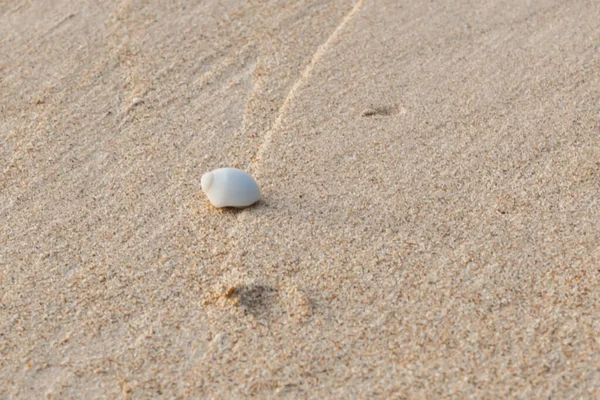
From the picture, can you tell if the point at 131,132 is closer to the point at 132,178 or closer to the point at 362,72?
the point at 132,178

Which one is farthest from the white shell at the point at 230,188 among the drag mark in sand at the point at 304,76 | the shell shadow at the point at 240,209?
the drag mark in sand at the point at 304,76

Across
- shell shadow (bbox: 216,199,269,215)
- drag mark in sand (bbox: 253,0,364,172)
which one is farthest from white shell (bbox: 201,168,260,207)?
drag mark in sand (bbox: 253,0,364,172)

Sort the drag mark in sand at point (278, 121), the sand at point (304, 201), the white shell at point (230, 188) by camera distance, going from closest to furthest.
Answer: the sand at point (304, 201) < the drag mark in sand at point (278, 121) < the white shell at point (230, 188)

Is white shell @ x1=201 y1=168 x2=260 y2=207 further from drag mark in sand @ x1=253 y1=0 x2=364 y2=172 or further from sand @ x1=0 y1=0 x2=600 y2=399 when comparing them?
drag mark in sand @ x1=253 y1=0 x2=364 y2=172

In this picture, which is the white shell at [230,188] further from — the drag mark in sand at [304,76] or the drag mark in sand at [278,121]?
the drag mark in sand at [304,76]

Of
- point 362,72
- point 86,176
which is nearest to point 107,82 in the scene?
point 86,176

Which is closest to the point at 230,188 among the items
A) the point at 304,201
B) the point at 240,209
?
the point at 240,209
